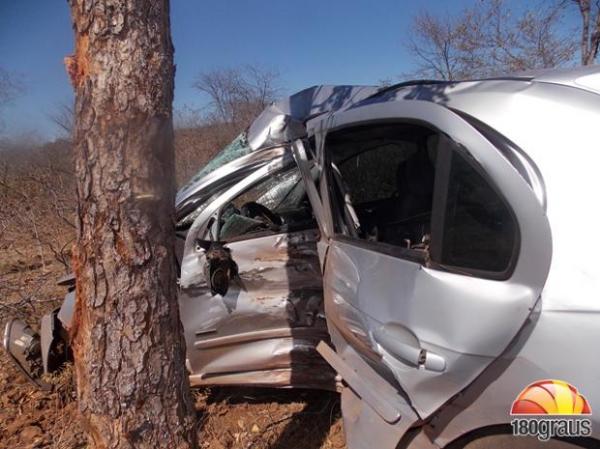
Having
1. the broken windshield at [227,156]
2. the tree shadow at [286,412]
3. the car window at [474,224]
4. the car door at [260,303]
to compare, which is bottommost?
the tree shadow at [286,412]

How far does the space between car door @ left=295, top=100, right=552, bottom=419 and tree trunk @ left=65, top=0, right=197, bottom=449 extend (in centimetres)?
78

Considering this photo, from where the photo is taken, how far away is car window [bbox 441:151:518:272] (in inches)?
56.2

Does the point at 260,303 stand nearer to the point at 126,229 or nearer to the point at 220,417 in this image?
the point at 220,417

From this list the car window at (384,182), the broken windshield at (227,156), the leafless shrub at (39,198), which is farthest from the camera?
the leafless shrub at (39,198)

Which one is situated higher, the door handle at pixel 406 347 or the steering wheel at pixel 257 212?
the steering wheel at pixel 257 212

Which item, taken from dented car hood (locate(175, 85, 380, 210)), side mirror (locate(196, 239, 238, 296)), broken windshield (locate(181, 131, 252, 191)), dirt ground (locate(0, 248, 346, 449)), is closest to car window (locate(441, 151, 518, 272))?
dented car hood (locate(175, 85, 380, 210))

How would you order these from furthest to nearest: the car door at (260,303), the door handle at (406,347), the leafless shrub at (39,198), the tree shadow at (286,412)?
1. the leafless shrub at (39,198)
2. the car door at (260,303)
3. the tree shadow at (286,412)
4. the door handle at (406,347)

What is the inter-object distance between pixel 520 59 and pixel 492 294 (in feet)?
39.3

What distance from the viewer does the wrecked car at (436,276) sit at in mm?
1335

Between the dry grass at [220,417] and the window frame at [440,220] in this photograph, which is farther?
the dry grass at [220,417]

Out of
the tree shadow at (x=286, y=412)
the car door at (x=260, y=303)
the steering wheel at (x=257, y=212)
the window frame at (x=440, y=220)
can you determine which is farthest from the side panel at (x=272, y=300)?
the window frame at (x=440, y=220)

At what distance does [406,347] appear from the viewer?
1.66 m

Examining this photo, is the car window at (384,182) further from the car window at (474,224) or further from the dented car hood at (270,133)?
the car window at (474,224)

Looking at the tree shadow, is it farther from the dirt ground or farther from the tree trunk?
the tree trunk
